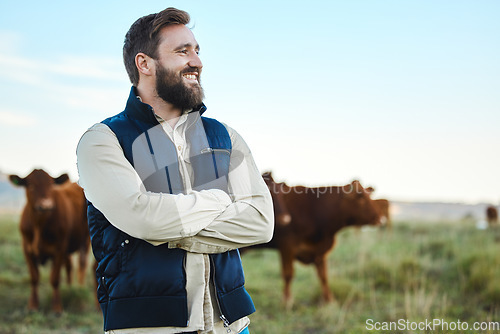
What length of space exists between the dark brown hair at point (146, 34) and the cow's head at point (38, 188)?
199 inches

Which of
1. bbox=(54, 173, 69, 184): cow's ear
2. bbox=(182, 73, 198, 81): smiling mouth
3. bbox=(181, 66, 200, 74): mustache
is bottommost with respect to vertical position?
bbox=(54, 173, 69, 184): cow's ear

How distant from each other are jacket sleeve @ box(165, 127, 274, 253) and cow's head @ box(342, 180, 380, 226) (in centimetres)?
612

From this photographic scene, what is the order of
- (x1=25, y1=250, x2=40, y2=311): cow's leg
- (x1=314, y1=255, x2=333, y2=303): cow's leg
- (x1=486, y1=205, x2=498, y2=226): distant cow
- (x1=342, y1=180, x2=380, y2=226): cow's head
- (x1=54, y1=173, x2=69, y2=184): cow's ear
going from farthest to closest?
(x1=486, y1=205, x2=498, y2=226): distant cow → (x1=342, y1=180, x2=380, y2=226): cow's head → (x1=314, y1=255, x2=333, y2=303): cow's leg → (x1=54, y1=173, x2=69, y2=184): cow's ear → (x1=25, y1=250, x2=40, y2=311): cow's leg

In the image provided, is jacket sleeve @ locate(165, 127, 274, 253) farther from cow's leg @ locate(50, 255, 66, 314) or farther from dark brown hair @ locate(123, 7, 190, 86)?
cow's leg @ locate(50, 255, 66, 314)

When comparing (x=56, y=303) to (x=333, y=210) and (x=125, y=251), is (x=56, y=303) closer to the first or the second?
(x=333, y=210)

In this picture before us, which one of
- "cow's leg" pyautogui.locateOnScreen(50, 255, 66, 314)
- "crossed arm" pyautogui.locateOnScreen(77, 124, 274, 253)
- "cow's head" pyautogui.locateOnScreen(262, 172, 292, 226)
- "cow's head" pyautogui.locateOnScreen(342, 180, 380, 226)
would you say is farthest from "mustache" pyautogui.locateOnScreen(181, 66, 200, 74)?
"cow's head" pyautogui.locateOnScreen(342, 180, 380, 226)

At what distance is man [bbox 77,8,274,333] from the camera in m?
1.83

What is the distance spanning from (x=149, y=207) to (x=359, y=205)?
674 cm

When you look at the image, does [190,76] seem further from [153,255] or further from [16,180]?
[16,180]

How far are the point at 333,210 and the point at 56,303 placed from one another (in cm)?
446

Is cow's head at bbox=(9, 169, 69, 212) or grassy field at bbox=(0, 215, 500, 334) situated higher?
cow's head at bbox=(9, 169, 69, 212)

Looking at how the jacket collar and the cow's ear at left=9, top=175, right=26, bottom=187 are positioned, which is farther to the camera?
the cow's ear at left=9, top=175, right=26, bottom=187

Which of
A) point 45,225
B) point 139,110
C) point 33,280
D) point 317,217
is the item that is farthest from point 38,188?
point 139,110

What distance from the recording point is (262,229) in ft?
7.09
